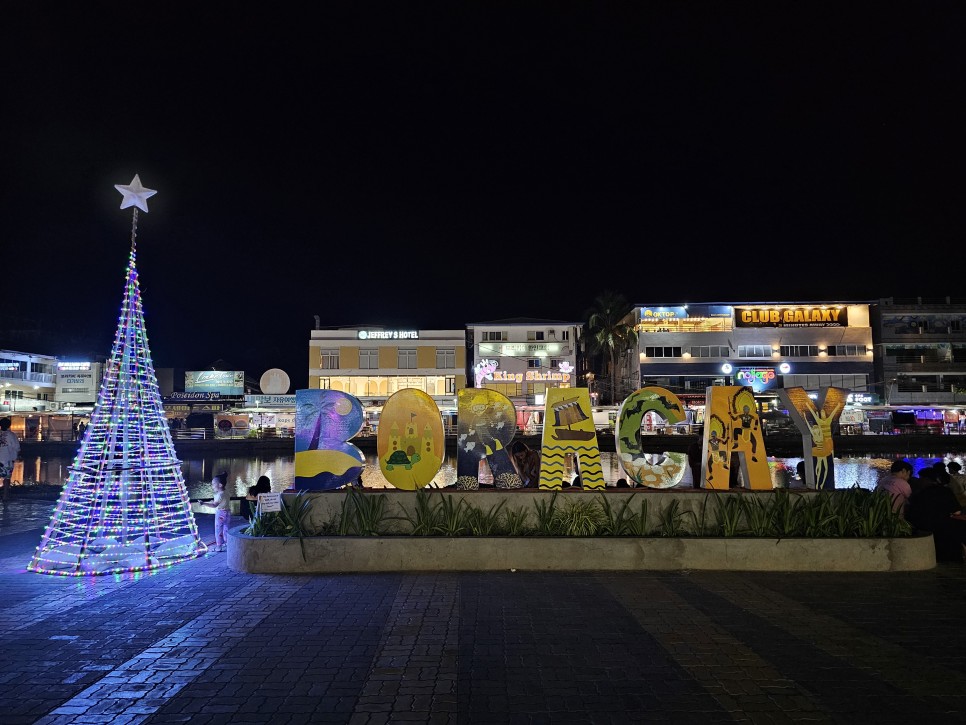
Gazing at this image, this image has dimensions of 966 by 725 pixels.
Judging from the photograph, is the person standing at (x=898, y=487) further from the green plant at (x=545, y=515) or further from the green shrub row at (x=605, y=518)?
the green plant at (x=545, y=515)

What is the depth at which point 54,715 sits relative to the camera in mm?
4730

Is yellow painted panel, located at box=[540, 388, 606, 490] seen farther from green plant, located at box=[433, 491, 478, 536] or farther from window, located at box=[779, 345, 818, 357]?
window, located at box=[779, 345, 818, 357]

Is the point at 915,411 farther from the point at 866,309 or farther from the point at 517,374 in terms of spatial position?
the point at 517,374

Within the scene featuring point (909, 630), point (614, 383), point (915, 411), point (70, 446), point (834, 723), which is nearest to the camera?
point (834, 723)

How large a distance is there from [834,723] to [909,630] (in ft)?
8.81

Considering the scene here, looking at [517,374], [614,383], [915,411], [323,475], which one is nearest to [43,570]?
[323,475]

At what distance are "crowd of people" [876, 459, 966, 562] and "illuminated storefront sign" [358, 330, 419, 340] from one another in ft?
168

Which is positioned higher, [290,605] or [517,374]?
[517,374]

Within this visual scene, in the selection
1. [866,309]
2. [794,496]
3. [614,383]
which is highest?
[866,309]

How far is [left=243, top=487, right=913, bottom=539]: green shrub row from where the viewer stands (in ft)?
30.9

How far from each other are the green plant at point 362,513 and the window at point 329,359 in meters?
50.9

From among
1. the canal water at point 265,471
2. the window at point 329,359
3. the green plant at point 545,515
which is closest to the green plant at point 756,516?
the green plant at point 545,515

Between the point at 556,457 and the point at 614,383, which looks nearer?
A: the point at 556,457

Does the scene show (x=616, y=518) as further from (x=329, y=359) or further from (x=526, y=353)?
(x=329, y=359)
